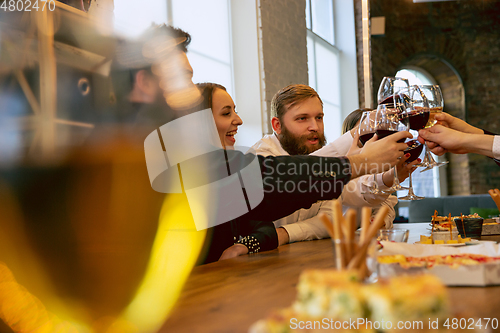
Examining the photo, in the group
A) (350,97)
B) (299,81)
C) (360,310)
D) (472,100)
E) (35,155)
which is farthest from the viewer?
(472,100)

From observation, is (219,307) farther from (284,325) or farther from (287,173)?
(287,173)

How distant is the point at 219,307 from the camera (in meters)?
0.59

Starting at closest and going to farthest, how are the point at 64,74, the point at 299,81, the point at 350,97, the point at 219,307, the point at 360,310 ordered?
the point at 360,310, the point at 219,307, the point at 64,74, the point at 299,81, the point at 350,97

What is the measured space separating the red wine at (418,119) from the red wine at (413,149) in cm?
5

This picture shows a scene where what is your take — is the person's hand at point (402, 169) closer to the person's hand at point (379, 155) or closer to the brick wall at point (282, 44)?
the person's hand at point (379, 155)

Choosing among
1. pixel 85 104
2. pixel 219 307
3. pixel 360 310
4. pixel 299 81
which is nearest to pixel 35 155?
pixel 85 104

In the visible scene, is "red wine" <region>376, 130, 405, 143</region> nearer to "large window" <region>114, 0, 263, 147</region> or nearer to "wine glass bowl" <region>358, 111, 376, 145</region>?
"wine glass bowl" <region>358, 111, 376, 145</region>

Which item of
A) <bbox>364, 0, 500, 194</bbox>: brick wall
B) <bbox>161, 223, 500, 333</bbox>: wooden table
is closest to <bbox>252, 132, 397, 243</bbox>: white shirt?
<bbox>161, 223, 500, 333</bbox>: wooden table

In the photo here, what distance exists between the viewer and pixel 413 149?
4.17ft

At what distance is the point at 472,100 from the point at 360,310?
7998 millimetres

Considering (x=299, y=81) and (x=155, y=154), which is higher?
(x=299, y=81)

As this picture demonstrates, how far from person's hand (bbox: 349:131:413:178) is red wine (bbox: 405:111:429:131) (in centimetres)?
6

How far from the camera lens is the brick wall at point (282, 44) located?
3.91 metres

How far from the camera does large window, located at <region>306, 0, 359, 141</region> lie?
5.92 meters
